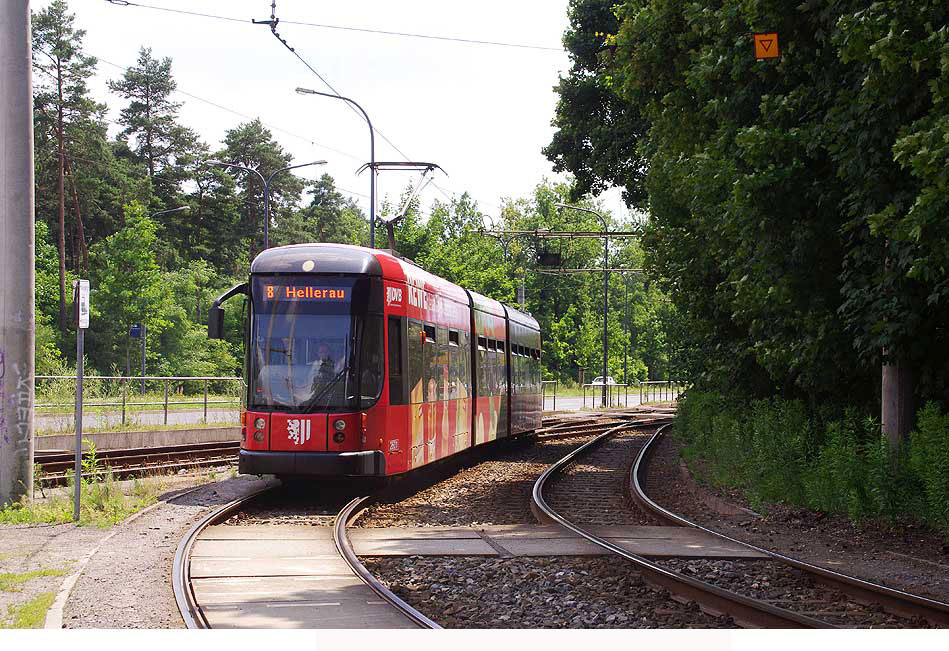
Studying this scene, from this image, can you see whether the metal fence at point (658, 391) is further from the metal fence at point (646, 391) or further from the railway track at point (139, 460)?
the railway track at point (139, 460)

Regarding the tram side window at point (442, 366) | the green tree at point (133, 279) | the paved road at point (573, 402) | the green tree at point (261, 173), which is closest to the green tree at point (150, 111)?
the green tree at point (261, 173)

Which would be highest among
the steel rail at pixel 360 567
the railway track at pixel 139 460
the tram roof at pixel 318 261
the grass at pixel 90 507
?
the tram roof at pixel 318 261

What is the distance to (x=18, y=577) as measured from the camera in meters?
9.78

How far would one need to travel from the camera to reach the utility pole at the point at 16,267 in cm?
1416

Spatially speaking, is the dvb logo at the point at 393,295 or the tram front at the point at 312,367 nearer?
the tram front at the point at 312,367

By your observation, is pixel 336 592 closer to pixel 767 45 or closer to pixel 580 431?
pixel 767 45

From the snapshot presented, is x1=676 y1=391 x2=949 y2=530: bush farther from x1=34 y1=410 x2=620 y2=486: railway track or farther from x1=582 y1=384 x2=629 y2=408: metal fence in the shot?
x1=582 y1=384 x2=629 y2=408: metal fence

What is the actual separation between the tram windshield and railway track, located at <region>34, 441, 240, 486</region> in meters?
3.71

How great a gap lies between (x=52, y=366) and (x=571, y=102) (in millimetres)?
22544

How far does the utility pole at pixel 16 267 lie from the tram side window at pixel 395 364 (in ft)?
15.0

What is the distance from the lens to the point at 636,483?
1906cm

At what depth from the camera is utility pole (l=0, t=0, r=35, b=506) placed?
14.2 m

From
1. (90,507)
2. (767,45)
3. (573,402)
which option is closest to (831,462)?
(767,45)
